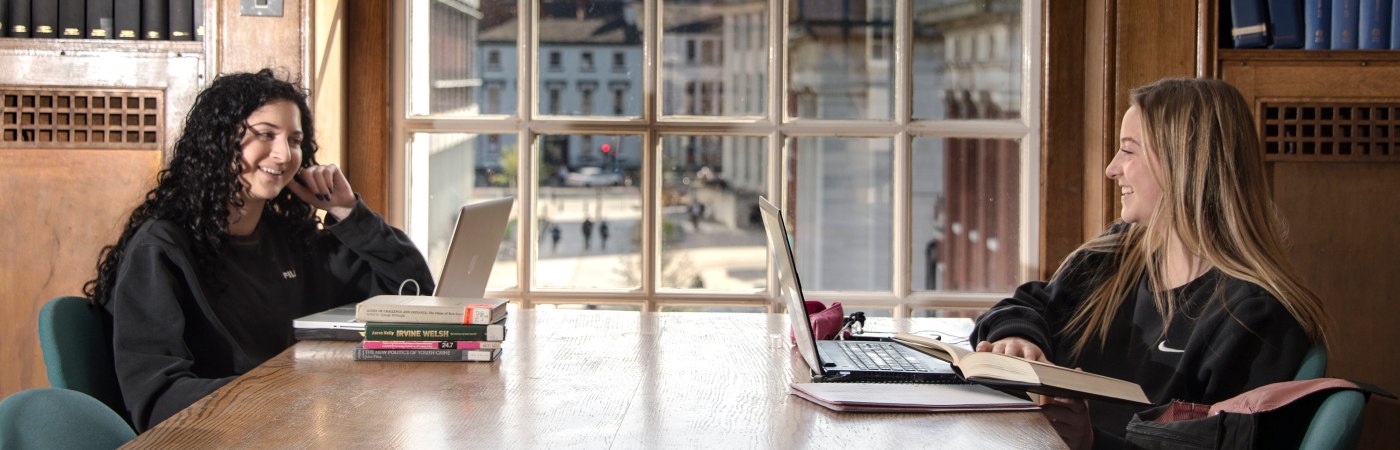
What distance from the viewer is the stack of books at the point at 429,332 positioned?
2.21m

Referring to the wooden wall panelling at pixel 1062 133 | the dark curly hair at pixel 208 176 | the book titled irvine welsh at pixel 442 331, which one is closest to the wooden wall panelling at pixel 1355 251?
the wooden wall panelling at pixel 1062 133

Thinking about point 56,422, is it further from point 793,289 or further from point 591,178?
point 591,178

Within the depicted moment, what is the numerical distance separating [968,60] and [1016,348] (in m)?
1.45

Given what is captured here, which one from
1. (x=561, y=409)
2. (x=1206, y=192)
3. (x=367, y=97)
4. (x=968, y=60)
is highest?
(x=968, y=60)

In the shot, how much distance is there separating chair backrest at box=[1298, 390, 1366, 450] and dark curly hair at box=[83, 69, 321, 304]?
201cm

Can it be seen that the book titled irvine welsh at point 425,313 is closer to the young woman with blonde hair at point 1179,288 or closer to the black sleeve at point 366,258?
the black sleeve at point 366,258

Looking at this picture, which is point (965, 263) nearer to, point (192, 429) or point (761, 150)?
point (761, 150)

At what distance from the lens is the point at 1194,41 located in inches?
124

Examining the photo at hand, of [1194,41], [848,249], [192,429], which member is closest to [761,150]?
[848,249]

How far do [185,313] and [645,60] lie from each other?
150cm

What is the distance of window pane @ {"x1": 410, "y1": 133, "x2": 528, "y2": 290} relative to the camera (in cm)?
354

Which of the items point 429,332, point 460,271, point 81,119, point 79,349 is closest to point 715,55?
point 460,271

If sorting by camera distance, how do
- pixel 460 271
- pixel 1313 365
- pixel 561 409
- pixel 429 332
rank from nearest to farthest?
pixel 561 409 → pixel 1313 365 → pixel 429 332 → pixel 460 271

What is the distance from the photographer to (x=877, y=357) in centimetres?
218
